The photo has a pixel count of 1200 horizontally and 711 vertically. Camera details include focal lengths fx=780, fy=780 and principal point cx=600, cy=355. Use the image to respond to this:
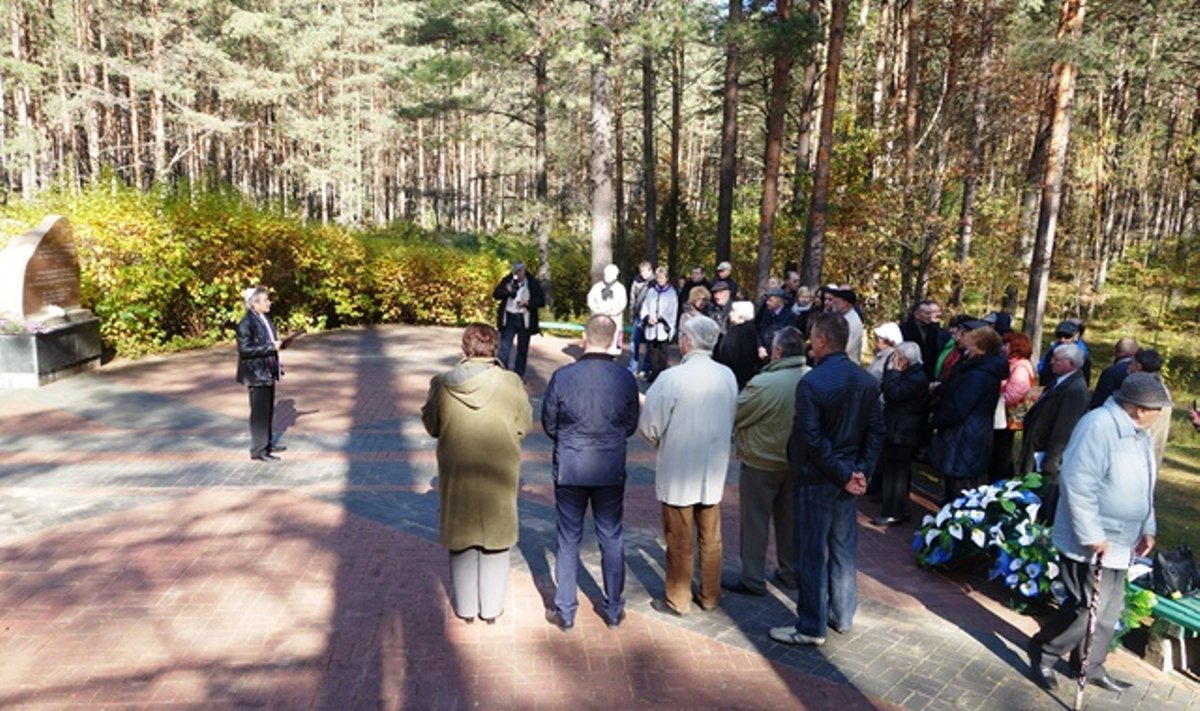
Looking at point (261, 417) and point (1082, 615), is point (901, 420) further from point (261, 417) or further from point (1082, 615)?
point (261, 417)

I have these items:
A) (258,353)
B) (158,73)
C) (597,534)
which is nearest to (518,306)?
(258,353)

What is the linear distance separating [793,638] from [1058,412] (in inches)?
117

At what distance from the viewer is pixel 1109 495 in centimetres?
403

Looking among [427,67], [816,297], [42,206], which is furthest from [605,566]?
[427,67]

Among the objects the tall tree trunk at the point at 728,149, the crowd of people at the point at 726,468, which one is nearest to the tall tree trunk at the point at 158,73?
the tall tree trunk at the point at 728,149

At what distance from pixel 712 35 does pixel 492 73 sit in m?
7.99

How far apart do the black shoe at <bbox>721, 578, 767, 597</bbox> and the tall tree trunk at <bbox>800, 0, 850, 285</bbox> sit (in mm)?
9536

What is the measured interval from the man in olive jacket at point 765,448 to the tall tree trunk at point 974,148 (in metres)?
13.0

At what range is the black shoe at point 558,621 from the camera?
4.89 m

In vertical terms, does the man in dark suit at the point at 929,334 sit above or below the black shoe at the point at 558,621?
above

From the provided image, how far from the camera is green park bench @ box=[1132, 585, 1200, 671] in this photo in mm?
4582

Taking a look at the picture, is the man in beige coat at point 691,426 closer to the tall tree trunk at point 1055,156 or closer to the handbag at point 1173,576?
the handbag at point 1173,576

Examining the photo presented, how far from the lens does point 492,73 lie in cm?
2216

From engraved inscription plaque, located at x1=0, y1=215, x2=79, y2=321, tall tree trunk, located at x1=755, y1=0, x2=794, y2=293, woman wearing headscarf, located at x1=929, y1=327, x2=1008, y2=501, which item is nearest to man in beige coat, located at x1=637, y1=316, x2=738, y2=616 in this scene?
woman wearing headscarf, located at x1=929, y1=327, x2=1008, y2=501
